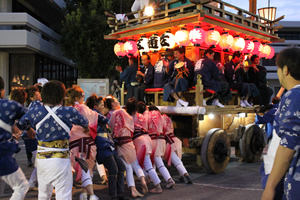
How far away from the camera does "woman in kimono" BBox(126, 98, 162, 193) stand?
543 centimetres

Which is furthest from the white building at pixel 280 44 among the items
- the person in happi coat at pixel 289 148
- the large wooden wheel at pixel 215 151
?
the person in happi coat at pixel 289 148

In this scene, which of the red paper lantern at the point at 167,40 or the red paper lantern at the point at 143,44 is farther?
the red paper lantern at the point at 143,44

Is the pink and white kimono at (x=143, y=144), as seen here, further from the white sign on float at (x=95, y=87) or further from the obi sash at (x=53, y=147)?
the white sign on float at (x=95, y=87)

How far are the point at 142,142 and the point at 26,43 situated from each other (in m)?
15.5

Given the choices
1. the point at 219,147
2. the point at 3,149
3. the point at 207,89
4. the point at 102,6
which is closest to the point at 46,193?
the point at 3,149

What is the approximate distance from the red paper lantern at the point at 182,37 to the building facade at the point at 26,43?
14.0m

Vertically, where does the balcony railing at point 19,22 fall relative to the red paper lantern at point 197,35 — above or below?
above

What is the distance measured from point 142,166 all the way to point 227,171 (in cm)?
255

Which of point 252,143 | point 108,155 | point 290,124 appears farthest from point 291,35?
point 290,124

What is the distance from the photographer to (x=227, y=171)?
707 centimetres

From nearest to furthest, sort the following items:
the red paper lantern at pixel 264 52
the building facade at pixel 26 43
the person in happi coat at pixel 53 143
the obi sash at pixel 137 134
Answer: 1. the person in happi coat at pixel 53 143
2. the obi sash at pixel 137 134
3. the red paper lantern at pixel 264 52
4. the building facade at pixel 26 43

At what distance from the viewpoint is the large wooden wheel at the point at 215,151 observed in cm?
636

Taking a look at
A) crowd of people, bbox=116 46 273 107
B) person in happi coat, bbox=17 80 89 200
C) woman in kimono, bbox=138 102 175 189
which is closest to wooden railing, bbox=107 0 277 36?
crowd of people, bbox=116 46 273 107

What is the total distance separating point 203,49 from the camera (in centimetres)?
806
